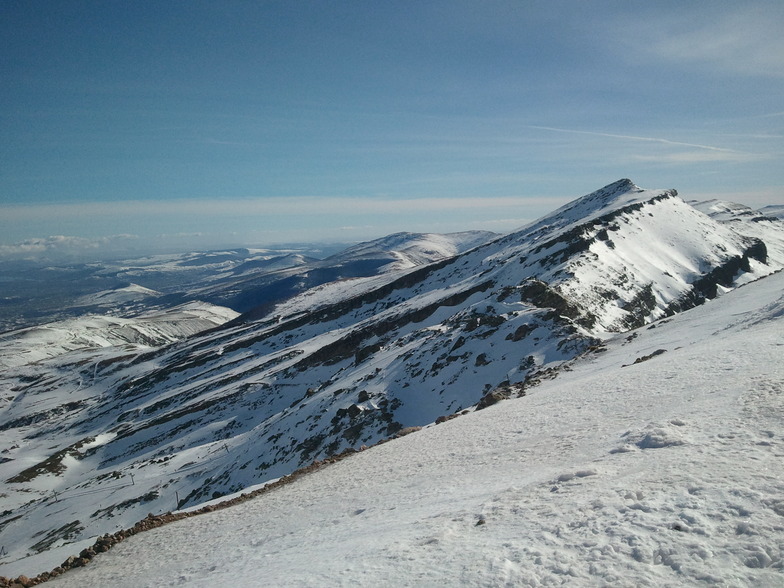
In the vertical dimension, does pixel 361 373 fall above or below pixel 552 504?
below

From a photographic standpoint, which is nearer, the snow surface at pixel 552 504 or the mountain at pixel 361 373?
the snow surface at pixel 552 504

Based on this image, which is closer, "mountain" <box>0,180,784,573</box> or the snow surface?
the snow surface

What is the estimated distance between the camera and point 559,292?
4659cm

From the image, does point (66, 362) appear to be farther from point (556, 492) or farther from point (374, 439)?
point (556, 492)

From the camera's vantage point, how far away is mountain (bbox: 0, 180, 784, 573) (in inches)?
1421

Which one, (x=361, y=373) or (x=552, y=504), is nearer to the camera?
(x=552, y=504)

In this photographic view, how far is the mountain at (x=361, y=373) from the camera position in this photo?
118ft

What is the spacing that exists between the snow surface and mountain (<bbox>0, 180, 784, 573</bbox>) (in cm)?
901

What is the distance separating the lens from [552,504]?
381 inches

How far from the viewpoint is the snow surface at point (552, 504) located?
7.29 meters

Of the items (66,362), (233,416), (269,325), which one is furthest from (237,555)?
(66,362)

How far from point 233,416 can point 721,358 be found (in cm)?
6047

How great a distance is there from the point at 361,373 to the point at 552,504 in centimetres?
3804

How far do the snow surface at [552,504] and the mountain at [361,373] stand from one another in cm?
901
